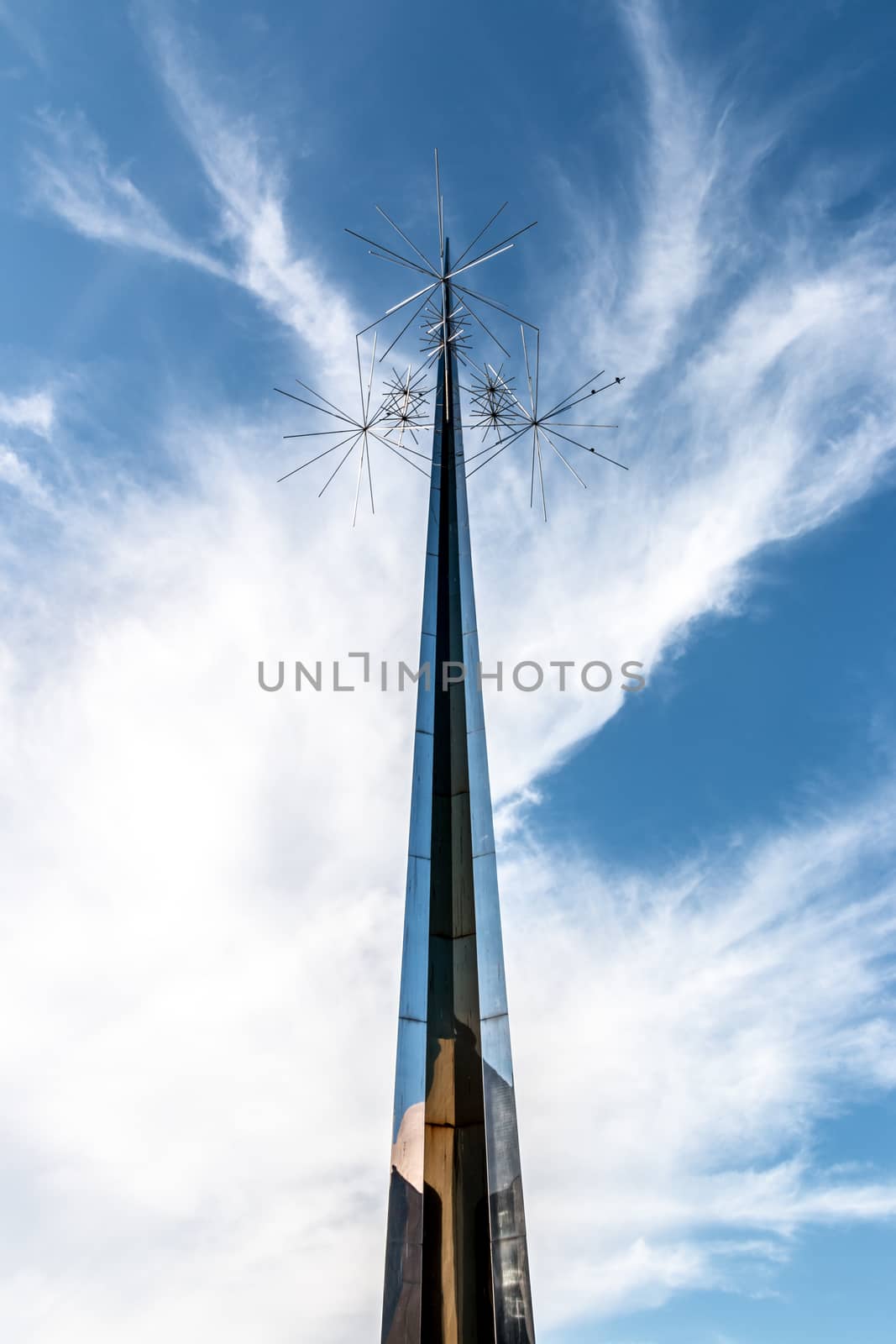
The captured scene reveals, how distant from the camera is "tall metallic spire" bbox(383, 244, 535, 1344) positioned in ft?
51.0

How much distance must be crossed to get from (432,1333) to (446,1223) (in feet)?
4.74

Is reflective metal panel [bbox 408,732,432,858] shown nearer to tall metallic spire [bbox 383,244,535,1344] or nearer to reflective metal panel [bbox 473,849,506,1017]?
tall metallic spire [bbox 383,244,535,1344]

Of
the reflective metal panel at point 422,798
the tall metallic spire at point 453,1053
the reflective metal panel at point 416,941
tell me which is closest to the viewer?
the tall metallic spire at point 453,1053

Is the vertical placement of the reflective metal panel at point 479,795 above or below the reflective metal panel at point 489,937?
above

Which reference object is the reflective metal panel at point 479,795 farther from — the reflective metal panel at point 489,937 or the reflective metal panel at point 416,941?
the reflective metal panel at point 416,941

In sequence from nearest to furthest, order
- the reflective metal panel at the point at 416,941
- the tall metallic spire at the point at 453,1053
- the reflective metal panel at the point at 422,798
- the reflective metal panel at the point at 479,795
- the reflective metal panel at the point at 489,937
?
1. the tall metallic spire at the point at 453,1053
2. the reflective metal panel at the point at 416,941
3. the reflective metal panel at the point at 489,937
4. the reflective metal panel at the point at 422,798
5. the reflective metal panel at the point at 479,795

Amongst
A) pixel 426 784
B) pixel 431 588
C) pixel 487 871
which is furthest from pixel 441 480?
pixel 487 871

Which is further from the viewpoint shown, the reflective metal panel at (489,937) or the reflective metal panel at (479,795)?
the reflective metal panel at (479,795)

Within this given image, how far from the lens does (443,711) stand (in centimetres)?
2017

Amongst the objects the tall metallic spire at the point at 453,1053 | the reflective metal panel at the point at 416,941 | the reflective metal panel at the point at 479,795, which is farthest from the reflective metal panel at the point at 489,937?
the reflective metal panel at the point at 416,941

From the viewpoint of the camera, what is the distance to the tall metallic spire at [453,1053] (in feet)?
51.0

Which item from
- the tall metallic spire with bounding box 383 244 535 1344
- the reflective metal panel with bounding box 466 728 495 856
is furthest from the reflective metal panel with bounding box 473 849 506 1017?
the reflective metal panel with bounding box 466 728 495 856

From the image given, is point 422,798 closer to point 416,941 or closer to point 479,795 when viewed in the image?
point 479,795

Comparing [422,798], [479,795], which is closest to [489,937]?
[479,795]
